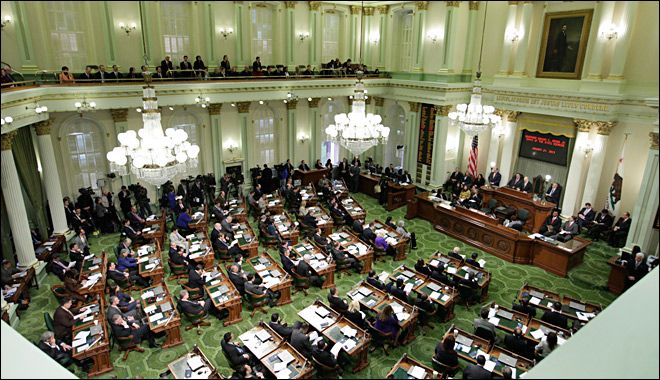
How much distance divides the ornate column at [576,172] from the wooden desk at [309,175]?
378 inches

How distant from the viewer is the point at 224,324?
8586 mm

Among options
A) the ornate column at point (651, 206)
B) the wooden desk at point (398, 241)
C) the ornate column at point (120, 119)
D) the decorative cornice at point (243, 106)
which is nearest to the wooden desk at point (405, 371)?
the ornate column at point (651, 206)

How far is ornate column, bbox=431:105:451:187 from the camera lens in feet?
55.5

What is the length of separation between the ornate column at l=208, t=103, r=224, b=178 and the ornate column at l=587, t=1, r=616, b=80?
1347cm

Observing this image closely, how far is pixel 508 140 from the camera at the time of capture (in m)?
15.8

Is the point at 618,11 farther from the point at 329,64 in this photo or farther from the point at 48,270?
the point at 329,64

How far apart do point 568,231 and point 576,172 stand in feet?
7.96

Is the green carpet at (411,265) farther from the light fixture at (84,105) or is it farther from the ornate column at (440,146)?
the light fixture at (84,105)

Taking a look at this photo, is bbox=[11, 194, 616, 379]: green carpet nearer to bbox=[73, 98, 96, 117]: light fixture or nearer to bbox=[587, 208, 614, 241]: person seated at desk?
bbox=[587, 208, 614, 241]: person seated at desk

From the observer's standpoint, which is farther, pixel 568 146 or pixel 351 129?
pixel 568 146

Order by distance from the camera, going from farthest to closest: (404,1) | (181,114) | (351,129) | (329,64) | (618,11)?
(329,64)
(404,1)
(181,114)
(351,129)
(618,11)

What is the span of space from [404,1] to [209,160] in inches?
429

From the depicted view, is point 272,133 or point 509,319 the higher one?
point 272,133

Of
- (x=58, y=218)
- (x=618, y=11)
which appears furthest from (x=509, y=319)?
(x=58, y=218)
